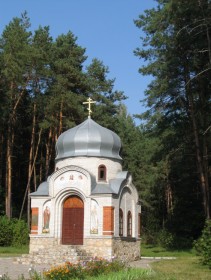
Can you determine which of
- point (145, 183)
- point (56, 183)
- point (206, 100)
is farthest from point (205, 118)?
point (145, 183)

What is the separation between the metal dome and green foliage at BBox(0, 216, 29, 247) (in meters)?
7.37

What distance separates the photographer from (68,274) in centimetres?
1057

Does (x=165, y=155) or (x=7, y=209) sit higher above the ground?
(x=165, y=155)

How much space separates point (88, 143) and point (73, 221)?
394cm

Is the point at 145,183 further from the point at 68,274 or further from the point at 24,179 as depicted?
the point at 68,274

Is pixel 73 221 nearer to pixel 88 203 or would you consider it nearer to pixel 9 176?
pixel 88 203

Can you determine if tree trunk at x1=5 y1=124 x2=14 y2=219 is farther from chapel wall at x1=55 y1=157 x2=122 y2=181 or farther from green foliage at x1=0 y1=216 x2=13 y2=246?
chapel wall at x1=55 y1=157 x2=122 y2=181

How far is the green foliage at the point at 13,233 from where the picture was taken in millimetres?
27734

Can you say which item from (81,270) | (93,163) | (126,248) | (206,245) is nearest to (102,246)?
(126,248)

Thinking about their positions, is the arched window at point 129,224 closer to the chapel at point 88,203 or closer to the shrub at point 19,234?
the chapel at point 88,203

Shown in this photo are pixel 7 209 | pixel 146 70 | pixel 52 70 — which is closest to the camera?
pixel 146 70

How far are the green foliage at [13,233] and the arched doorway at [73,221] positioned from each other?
25.1 ft

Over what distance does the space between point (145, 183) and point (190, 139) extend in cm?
1051

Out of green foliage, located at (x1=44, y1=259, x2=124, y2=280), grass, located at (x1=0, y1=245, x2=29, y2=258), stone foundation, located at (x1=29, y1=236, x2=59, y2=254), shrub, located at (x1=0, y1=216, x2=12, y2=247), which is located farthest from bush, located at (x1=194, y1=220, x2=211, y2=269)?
shrub, located at (x1=0, y1=216, x2=12, y2=247)
